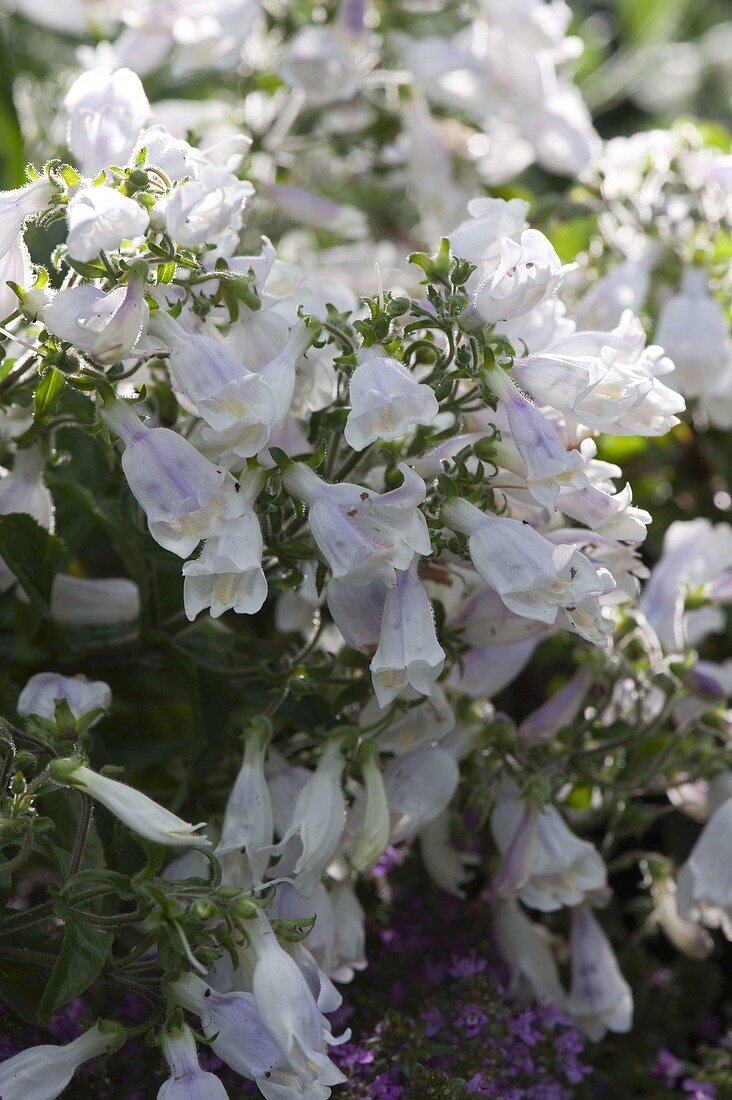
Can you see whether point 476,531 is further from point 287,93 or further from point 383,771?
point 287,93

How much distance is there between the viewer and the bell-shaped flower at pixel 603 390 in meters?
0.82

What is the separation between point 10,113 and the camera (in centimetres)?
160

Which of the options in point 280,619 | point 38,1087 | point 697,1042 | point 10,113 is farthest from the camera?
point 10,113

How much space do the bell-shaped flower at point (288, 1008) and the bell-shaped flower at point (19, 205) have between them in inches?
17.8

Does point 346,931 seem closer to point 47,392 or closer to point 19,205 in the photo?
point 47,392

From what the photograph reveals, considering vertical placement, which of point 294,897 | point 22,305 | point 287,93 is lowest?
point 294,897

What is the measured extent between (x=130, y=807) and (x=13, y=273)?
0.36m

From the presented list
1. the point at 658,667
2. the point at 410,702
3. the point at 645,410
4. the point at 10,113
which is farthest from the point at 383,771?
the point at 10,113

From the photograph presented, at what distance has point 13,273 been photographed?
0.85 meters

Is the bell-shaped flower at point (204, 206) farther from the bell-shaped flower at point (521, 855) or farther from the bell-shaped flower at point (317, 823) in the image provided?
the bell-shaped flower at point (521, 855)

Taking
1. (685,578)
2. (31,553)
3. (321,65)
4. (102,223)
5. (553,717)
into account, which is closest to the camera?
(102,223)

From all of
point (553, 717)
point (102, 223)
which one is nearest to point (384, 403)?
point (102, 223)

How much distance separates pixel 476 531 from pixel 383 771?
0.91 ft

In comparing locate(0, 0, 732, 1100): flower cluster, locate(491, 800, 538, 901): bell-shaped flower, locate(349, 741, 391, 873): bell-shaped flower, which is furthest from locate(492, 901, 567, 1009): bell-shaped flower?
locate(349, 741, 391, 873): bell-shaped flower
